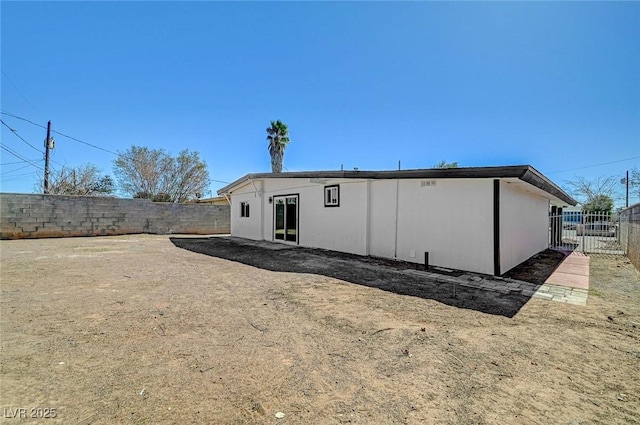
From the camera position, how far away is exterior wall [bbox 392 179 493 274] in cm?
696

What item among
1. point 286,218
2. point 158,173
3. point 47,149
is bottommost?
point 286,218

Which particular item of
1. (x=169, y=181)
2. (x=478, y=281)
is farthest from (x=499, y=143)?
(x=169, y=181)

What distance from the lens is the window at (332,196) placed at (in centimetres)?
1041

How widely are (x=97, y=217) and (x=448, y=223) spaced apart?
17.8 m

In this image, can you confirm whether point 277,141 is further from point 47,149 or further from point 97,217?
point 47,149

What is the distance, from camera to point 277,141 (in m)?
22.6

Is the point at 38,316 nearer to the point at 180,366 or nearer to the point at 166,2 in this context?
the point at 180,366

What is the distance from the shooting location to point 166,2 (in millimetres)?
7930

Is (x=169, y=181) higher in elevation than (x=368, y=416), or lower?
higher

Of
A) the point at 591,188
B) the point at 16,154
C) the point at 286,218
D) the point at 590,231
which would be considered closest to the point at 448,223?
the point at 286,218

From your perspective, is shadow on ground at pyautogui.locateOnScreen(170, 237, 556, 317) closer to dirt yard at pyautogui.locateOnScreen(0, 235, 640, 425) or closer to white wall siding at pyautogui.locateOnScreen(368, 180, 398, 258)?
dirt yard at pyautogui.locateOnScreen(0, 235, 640, 425)

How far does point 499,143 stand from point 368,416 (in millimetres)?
24213

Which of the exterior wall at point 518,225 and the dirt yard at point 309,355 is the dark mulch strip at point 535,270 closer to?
the exterior wall at point 518,225

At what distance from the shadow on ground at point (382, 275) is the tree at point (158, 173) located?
17.5 metres
